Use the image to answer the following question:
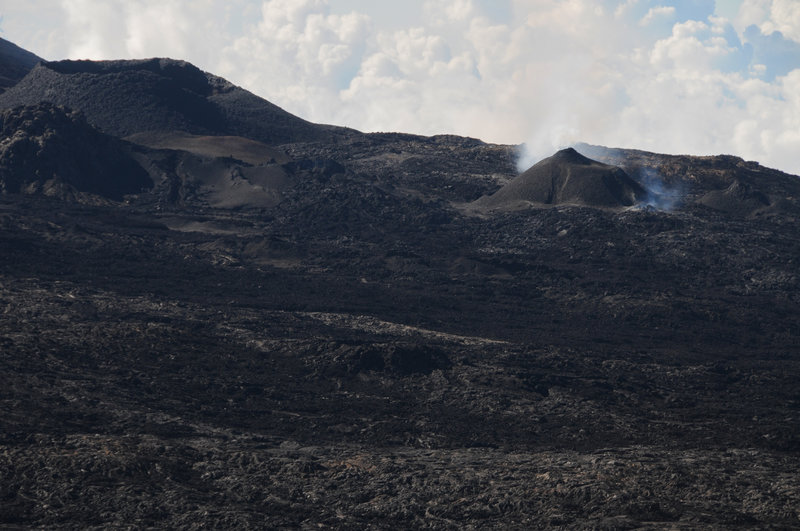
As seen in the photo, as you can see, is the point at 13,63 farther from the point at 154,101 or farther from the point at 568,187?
the point at 568,187

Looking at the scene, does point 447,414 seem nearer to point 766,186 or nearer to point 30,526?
point 30,526

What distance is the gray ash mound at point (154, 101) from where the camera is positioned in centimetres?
11794

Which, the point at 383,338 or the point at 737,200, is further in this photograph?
the point at 737,200

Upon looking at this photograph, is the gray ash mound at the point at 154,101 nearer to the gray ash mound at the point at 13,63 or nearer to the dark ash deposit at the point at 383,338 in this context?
the dark ash deposit at the point at 383,338

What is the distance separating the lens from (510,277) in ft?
240

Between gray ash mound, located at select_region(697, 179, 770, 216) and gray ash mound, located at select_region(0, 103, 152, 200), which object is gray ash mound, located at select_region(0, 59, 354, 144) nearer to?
gray ash mound, located at select_region(0, 103, 152, 200)

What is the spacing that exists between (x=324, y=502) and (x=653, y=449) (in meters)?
14.2

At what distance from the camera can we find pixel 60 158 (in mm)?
89062

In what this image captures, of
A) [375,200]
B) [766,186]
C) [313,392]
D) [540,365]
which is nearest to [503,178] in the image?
[375,200]

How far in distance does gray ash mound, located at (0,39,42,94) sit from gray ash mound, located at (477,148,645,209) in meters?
68.6

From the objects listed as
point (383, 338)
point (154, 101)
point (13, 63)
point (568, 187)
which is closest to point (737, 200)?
point (568, 187)

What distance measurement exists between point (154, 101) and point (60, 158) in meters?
34.2

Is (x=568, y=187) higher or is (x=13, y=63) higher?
(x=13, y=63)

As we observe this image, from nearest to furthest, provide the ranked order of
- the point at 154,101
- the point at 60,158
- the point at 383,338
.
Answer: the point at 383,338
the point at 60,158
the point at 154,101
